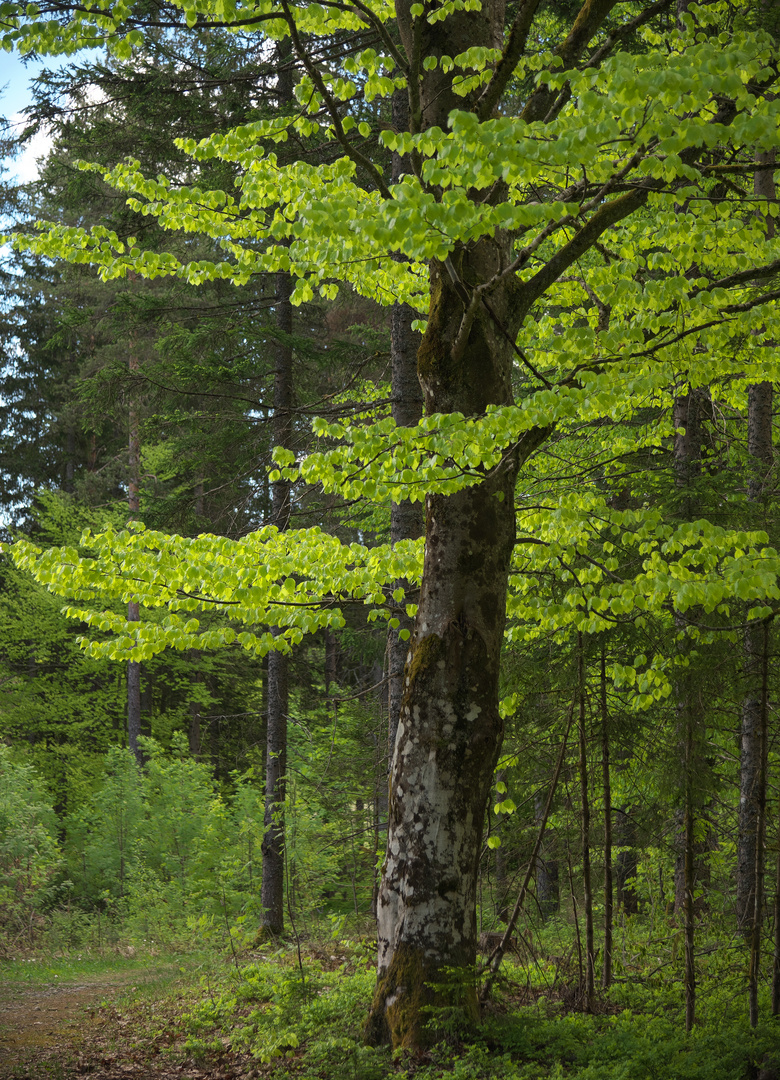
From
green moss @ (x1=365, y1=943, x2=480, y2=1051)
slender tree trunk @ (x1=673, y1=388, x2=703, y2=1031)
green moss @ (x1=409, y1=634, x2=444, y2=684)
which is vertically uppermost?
green moss @ (x1=409, y1=634, x2=444, y2=684)

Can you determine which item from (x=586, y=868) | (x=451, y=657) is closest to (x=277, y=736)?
(x=586, y=868)

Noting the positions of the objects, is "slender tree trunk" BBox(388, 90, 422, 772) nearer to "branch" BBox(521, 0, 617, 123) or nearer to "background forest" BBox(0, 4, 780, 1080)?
"background forest" BBox(0, 4, 780, 1080)

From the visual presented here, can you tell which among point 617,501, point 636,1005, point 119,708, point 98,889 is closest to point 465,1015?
Answer: point 636,1005

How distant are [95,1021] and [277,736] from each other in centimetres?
491

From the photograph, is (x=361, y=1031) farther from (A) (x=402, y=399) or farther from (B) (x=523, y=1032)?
(A) (x=402, y=399)

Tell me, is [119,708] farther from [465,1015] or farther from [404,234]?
[404,234]

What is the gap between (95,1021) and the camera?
7.05m

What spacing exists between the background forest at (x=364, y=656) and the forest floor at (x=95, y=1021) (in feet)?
1.35

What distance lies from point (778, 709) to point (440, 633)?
239 cm

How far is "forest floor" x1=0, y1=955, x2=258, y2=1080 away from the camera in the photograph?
536cm

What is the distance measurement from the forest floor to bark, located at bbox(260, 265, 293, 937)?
1505mm

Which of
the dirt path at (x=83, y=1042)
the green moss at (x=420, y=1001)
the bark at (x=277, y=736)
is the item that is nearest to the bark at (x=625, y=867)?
the bark at (x=277, y=736)

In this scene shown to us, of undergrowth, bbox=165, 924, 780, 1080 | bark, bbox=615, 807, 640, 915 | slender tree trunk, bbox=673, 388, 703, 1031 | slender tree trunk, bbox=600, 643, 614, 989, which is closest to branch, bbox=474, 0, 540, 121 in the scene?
slender tree trunk, bbox=673, 388, 703, 1031

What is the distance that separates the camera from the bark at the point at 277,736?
11227mm
